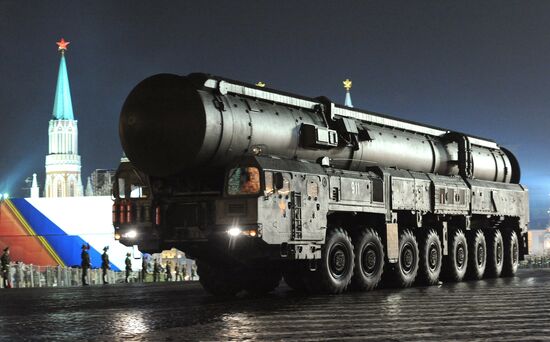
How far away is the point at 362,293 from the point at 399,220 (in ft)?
11.6

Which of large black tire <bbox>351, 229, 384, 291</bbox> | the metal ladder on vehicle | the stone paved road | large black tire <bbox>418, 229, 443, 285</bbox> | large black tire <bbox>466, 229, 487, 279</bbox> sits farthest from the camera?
large black tire <bbox>466, 229, 487, 279</bbox>

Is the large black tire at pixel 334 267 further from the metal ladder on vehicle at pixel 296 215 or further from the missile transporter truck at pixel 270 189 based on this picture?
the metal ladder on vehicle at pixel 296 215

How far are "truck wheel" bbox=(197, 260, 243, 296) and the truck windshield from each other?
10.5 ft

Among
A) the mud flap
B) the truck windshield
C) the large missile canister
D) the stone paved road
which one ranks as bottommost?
the stone paved road

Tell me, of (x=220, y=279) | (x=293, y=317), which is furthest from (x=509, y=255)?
(x=293, y=317)

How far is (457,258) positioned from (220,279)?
754cm

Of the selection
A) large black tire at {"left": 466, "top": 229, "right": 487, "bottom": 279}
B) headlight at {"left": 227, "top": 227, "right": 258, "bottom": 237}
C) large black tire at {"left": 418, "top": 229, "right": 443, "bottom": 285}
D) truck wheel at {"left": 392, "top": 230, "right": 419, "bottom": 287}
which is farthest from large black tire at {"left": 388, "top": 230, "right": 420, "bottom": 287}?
headlight at {"left": 227, "top": 227, "right": 258, "bottom": 237}

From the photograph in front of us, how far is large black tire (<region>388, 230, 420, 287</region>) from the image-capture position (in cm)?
2044

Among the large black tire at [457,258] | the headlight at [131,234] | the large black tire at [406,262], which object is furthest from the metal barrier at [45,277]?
the headlight at [131,234]

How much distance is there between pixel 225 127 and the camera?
16.2 metres

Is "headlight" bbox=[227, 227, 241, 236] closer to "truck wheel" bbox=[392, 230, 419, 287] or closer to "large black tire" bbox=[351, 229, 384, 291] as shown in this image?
"large black tire" bbox=[351, 229, 384, 291]

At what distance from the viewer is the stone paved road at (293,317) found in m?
10.8

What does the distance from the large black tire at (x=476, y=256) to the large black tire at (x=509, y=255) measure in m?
1.91

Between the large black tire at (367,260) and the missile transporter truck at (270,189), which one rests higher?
the missile transporter truck at (270,189)
